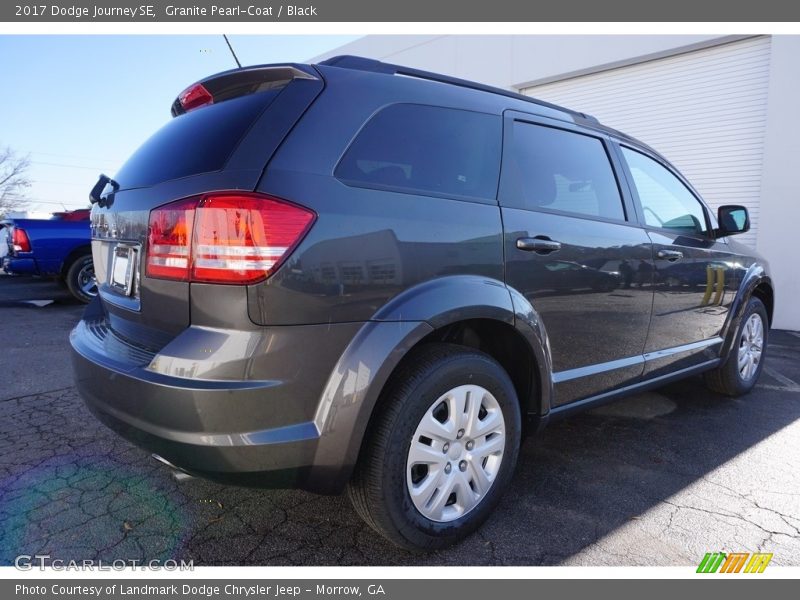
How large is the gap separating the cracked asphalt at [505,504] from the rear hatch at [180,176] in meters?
0.81

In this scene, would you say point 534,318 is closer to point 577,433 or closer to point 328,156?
point 328,156

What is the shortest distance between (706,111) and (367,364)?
8427mm

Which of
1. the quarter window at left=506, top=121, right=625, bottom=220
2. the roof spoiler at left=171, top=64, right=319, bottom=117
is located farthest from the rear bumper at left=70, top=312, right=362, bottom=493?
the quarter window at left=506, top=121, right=625, bottom=220

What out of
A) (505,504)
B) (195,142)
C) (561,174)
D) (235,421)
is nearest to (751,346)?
(561,174)

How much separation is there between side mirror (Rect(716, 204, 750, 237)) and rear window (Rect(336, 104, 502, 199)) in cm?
223

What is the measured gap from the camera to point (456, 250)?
1955mm

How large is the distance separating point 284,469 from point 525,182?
1.59 meters

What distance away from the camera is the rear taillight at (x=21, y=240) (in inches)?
290

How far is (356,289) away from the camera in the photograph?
5.54 ft

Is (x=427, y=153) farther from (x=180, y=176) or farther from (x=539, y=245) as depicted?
(x=180, y=176)

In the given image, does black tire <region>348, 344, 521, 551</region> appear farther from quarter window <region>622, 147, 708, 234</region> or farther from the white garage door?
the white garage door

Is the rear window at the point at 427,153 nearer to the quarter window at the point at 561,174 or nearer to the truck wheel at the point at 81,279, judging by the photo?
the quarter window at the point at 561,174

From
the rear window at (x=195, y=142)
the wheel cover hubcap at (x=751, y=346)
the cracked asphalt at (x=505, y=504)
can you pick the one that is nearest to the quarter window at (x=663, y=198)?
the wheel cover hubcap at (x=751, y=346)
